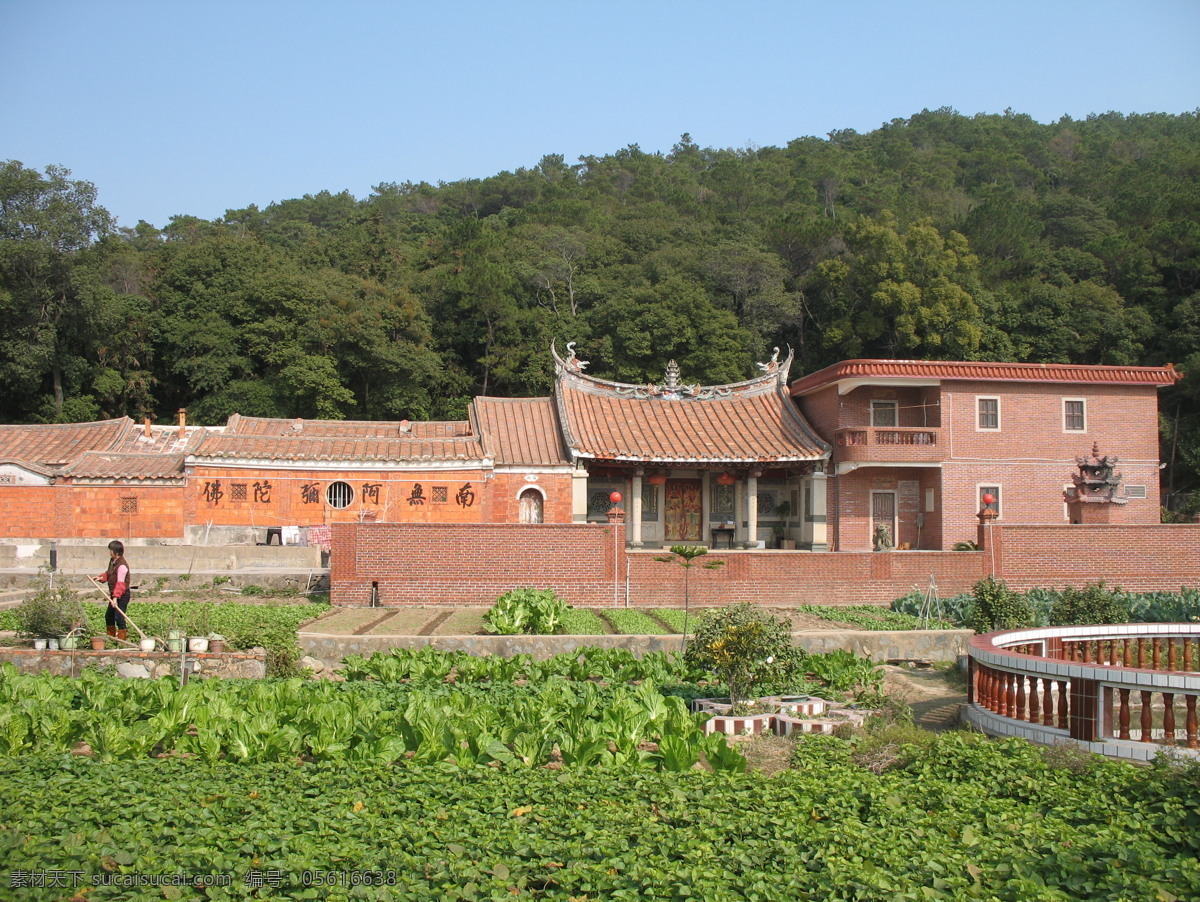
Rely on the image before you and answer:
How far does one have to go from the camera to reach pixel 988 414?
24.3 m

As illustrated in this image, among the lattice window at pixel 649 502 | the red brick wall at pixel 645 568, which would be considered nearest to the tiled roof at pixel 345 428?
the lattice window at pixel 649 502

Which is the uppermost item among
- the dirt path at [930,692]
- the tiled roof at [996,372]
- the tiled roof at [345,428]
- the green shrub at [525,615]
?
the tiled roof at [996,372]

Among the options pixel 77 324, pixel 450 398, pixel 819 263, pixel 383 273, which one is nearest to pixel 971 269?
pixel 819 263

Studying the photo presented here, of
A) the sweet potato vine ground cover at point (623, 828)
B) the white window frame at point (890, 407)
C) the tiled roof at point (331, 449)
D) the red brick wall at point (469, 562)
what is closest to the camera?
the sweet potato vine ground cover at point (623, 828)

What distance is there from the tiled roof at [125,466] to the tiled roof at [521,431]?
7099 mm

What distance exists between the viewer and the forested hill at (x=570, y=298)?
33.2 meters

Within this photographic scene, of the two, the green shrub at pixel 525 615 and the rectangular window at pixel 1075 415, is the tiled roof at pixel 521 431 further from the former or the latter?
the rectangular window at pixel 1075 415

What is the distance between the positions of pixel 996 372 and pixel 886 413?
2.75 meters

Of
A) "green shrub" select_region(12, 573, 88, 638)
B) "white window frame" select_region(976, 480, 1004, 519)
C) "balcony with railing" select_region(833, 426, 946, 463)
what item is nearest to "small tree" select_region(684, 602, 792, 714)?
"green shrub" select_region(12, 573, 88, 638)

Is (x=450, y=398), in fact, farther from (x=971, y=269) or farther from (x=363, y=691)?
(x=363, y=691)

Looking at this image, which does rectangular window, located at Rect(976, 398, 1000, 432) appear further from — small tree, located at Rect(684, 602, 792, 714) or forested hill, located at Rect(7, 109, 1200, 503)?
small tree, located at Rect(684, 602, 792, 714)

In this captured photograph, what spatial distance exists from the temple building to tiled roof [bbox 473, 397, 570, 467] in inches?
2.3

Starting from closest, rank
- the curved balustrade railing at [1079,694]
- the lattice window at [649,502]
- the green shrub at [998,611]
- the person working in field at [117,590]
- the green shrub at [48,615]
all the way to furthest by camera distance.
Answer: the curved balustrade railing at [1079,694] < the green shrub at [48,615] < the person working in field at [117,590] < the green shrub at [998,611] < the lattice window at [649,502]

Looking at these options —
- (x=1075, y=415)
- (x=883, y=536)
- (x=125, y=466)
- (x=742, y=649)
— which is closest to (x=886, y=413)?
(x=883, y=536)
